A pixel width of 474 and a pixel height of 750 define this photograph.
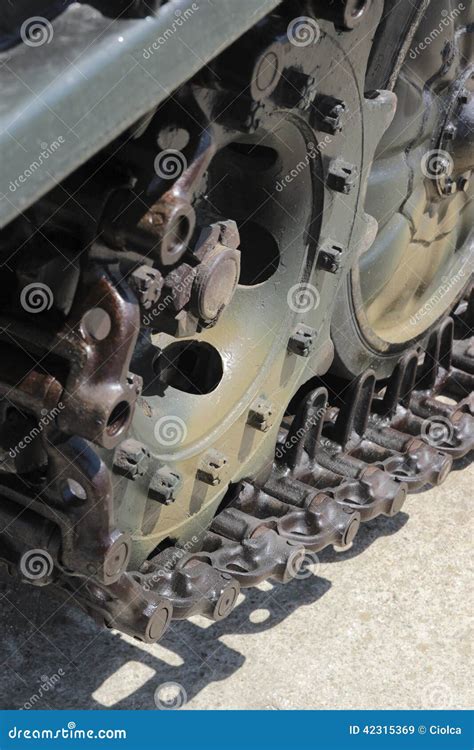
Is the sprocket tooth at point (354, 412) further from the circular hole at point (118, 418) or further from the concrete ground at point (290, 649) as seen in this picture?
the circular hole at point (118, 418)

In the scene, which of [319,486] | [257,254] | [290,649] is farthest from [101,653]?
→ [257,254]

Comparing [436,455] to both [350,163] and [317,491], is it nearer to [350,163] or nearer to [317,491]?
[317,491]

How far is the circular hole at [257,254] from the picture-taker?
2691 millimetres

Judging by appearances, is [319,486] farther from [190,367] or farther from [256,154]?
[256,154]

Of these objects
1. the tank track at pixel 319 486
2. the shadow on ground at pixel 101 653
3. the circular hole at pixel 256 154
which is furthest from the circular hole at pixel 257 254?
the shadow on ground at pixel 101 653

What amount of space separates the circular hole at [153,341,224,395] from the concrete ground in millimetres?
546

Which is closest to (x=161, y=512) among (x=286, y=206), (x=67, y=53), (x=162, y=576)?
(x=162, y=576)

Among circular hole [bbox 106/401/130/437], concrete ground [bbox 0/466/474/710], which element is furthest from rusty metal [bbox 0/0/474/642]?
concrete ground [bbox 0/466/474/710]

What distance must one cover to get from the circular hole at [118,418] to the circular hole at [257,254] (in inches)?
32.0

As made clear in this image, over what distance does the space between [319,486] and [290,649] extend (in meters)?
0.37

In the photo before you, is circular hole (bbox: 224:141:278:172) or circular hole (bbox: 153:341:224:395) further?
circular hole (bbox: 153:341:224:395)

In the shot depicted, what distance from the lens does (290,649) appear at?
2.85 metres

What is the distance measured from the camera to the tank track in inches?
93.6

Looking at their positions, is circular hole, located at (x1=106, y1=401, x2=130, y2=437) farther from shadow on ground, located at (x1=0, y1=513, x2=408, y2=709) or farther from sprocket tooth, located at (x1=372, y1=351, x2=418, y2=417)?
sprocket tooth, located at (x1=372, y1=351, x2=418, y2=417)
